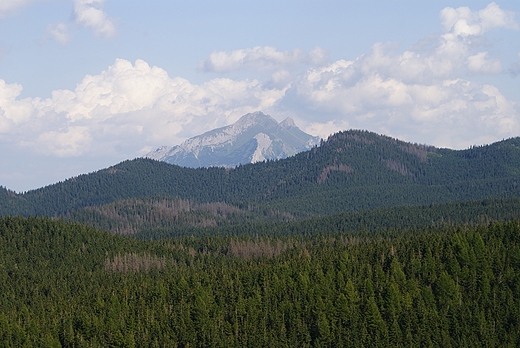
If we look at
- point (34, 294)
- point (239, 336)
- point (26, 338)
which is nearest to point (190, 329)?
point (239, 336)

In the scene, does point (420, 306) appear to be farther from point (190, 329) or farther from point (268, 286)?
point (190, 329)

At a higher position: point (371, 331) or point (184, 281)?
point (184, 281)

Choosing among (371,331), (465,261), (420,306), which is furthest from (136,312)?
(465,261)

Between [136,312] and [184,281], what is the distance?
15.4 metres

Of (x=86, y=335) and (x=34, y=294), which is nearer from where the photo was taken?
(x=86, y=335)

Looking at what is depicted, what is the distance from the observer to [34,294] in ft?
620

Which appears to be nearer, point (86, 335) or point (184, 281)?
point (86, 335)

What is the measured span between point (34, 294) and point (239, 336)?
182 ft

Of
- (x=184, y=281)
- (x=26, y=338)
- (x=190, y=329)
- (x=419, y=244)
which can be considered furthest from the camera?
(x=419, y=244)

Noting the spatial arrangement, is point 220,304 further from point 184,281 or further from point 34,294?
point 34,294

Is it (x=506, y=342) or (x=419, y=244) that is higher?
(x=419, y=244)

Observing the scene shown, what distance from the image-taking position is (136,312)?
550ft

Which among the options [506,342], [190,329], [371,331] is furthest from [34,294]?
[506,342]

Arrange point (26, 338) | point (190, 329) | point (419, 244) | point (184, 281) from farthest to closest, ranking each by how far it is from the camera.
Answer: point (419, 244) < point (184, 281) < point (190, 329) < point (26, 338)
